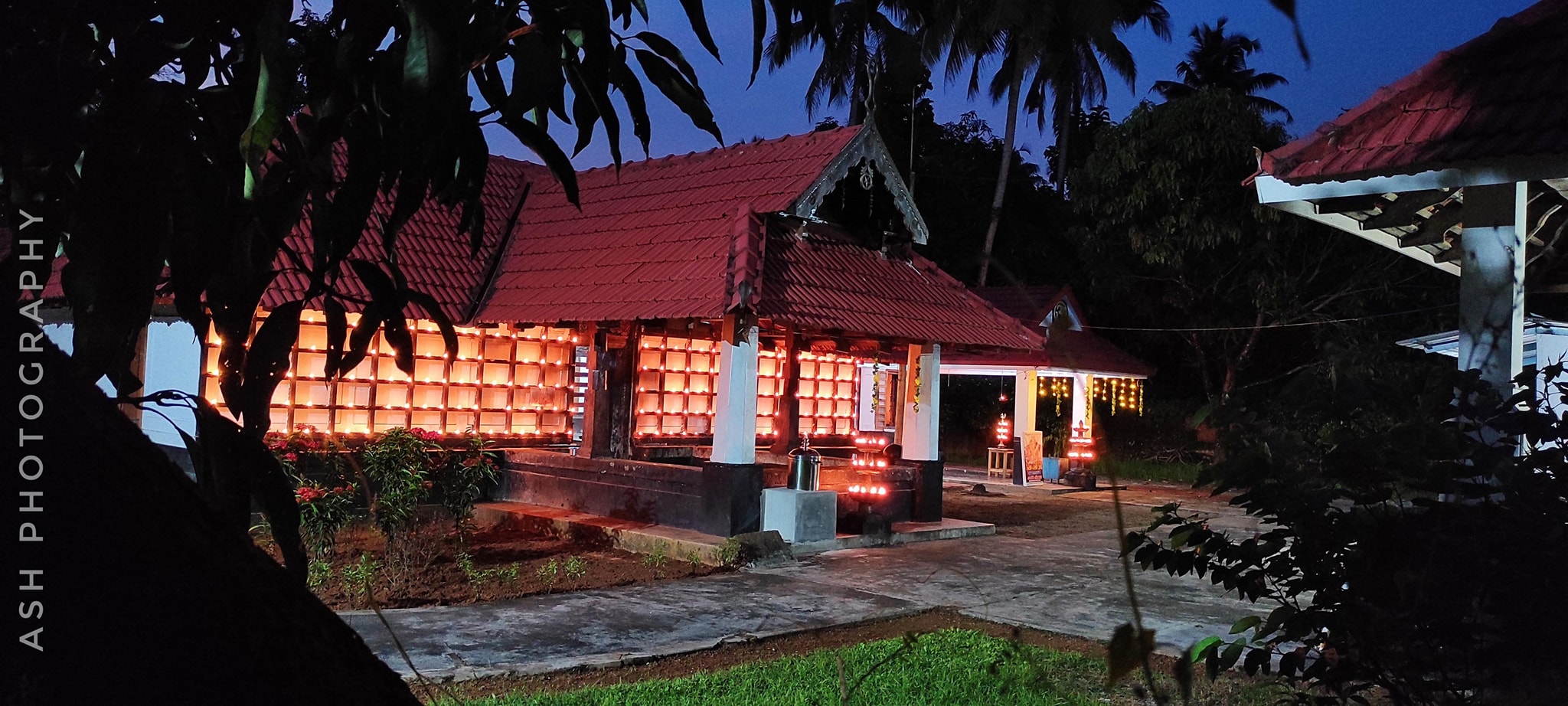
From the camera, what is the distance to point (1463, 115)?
4910 millimetres

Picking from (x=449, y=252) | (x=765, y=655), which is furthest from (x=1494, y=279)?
(x=449, y=252)

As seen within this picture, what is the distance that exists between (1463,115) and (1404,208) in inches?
33.2

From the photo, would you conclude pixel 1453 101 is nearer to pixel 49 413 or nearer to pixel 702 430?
pixel 49 413

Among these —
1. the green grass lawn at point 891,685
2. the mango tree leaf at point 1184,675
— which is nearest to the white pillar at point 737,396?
the green grass lawn at point 891,685

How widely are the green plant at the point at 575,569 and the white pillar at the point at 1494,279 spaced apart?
6.89 meters

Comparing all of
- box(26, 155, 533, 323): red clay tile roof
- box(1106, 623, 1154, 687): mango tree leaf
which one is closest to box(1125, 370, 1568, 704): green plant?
box(1106, 623, 1154, 687): mango tree leaf

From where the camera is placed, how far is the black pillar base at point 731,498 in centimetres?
1113

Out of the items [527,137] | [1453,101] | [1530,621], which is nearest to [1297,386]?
[1530,621]

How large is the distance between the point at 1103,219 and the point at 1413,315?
6.75 m

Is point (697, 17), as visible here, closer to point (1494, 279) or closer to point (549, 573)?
point (1494, 279)

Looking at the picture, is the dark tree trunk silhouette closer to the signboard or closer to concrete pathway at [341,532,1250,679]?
concrete pathway at [341,532,1250,679]

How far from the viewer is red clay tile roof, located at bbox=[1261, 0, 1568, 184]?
4605mm

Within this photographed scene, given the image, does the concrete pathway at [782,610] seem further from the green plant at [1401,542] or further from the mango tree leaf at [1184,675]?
the mango tree leaf at [1184,675]

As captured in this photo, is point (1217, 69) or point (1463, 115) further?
point (1217, 69)
